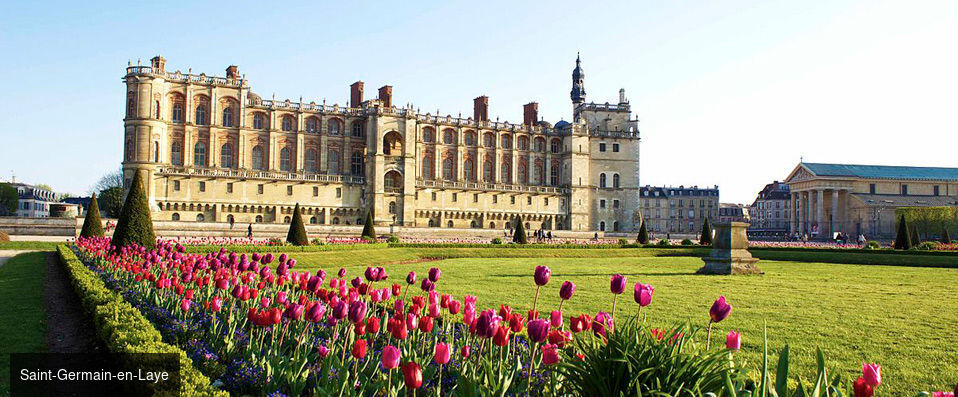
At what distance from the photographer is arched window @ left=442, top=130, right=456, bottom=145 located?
61688 mm

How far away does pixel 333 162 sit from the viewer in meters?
56.4

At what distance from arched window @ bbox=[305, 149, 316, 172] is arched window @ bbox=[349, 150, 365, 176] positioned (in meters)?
3.07

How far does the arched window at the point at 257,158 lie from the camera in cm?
5281

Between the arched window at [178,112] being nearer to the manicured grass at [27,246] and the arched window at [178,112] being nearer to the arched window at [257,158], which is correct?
the arched window at [257,158]

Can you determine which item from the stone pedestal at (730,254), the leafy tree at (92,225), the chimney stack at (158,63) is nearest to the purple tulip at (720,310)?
the stone pedestal at (730,254)

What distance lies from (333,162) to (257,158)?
6.23 metres

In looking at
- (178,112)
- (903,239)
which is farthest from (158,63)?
(903,239)

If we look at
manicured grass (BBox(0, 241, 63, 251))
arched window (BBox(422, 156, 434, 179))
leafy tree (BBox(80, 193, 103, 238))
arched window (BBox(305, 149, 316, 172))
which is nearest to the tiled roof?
arched window (BBox(422, 156, 434, 179))

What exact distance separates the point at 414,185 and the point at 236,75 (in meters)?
16.2

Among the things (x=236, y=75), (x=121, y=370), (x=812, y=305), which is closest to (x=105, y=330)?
(x=121, y=370)

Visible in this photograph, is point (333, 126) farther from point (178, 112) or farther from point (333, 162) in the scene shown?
point (178, 112)

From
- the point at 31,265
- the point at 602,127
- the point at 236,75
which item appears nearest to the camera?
the point at 31,265

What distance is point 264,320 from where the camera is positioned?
Answer: 4.72 meters

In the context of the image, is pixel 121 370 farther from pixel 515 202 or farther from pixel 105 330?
pixel 515 202
